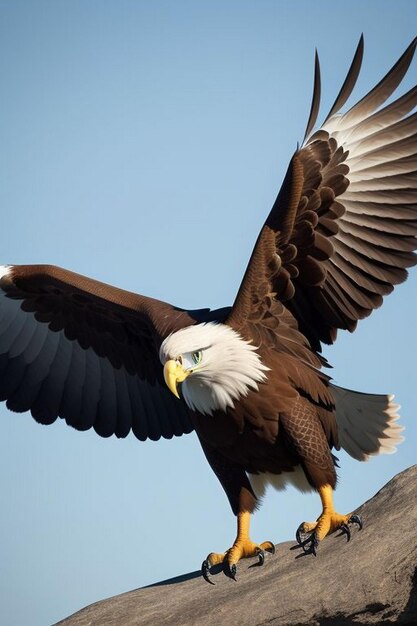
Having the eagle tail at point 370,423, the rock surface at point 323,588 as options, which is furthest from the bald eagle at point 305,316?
the rock surface at point 323,588

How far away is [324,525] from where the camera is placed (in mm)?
5258

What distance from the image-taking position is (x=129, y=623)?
17.7 feet

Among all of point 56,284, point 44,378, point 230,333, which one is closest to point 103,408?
point 44,378

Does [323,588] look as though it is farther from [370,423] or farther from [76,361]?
[76,361]

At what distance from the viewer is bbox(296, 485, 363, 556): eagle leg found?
518 centimetres

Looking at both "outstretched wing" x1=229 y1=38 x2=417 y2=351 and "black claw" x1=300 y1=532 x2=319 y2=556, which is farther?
"outstretched wing" x1=229 y1=38 x2=417 y2=351

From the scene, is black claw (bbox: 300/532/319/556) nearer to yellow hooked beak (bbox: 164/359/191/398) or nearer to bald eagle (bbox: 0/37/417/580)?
bald eagle (bbox: 0/37/417/580)

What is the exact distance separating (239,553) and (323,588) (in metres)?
0.86

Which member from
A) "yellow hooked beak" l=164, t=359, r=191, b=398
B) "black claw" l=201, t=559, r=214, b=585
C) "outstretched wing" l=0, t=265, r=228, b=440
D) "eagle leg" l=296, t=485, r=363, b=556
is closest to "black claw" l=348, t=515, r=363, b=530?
"eagle leg" l=296, t=485, r=363, b=556

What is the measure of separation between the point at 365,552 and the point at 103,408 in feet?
8.61

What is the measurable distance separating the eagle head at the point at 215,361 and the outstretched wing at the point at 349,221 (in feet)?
0.56

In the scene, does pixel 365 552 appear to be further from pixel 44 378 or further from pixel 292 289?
pixel 44 378

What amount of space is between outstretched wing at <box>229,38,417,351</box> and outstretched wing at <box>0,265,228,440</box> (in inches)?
43.6

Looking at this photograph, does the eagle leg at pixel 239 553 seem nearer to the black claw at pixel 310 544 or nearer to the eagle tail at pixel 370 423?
the black claw at pixel 310 544
